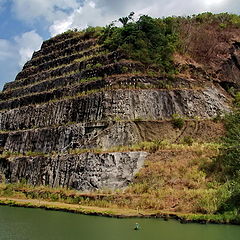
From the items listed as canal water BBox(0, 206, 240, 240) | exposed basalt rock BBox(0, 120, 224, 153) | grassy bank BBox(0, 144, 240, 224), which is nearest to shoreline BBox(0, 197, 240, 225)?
grassy bank BBox(0, 144, 240, 224)

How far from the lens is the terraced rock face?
32.1 metres

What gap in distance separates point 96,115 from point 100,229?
61.5 feet

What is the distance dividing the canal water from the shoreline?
2.12ft

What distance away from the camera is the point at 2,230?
60.8 feet

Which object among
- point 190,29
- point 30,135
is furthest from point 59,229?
point 190,29

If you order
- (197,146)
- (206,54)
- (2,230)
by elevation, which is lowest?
(2,230)

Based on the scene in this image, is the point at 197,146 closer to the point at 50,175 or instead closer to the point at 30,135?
the point at 50,175

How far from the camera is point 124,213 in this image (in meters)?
22.4

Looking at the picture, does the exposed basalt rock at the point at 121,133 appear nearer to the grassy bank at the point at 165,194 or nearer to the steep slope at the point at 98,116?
the steep slope at the point at 98,116

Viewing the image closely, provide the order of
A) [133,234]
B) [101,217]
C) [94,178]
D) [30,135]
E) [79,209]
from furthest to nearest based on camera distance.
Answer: [30,135], [94,178], [79,209], [101,217], [133,234]

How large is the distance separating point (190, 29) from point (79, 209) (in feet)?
110

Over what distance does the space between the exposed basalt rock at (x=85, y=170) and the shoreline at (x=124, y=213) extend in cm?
303

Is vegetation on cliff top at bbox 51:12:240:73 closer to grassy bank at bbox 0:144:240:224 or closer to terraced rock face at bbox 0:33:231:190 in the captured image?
terraced rock face at bbox 0:33:231:190

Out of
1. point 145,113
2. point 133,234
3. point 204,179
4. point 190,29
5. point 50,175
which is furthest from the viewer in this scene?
point 190,29
